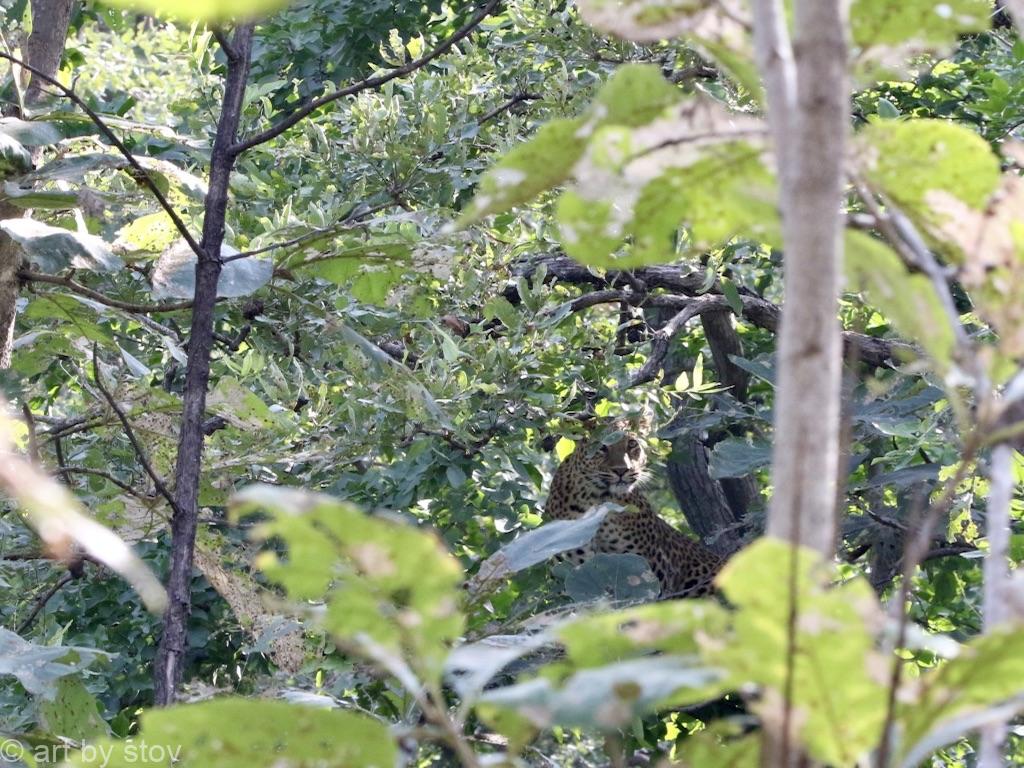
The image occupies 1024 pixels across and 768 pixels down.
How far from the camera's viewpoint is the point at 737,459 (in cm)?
311

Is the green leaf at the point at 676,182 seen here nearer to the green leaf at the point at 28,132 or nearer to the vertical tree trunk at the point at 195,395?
the vertical tree trunk at the point at 195,395

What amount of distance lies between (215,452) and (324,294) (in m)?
0.70

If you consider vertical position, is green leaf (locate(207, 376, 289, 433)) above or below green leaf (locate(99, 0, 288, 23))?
above

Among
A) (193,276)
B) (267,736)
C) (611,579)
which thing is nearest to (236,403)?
(193,276)

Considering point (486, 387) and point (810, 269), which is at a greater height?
point (486, 387)

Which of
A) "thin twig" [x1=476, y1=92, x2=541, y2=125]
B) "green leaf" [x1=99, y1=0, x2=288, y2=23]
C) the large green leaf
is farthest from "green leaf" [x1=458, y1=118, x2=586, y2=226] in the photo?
"thin twig" [x1=476, y1=92, x2=541, y2=125]

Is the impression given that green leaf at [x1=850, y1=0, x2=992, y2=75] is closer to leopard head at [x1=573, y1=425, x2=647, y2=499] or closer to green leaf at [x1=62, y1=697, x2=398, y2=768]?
green leaf at [x1=62, y1=697, x2=398, y2=768]

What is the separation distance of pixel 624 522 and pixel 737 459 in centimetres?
245

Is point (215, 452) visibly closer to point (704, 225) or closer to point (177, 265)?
point (177, 265)

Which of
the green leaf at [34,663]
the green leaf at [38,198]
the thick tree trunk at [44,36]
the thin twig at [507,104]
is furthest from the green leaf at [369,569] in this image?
the thin twig at [507,104]

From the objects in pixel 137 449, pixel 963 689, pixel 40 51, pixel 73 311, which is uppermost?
pixel 40 51

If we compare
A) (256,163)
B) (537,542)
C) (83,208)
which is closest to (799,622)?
(537,542)

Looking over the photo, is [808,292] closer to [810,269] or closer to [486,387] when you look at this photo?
[810,269]

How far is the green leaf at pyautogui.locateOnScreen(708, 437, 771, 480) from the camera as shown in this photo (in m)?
3.08
